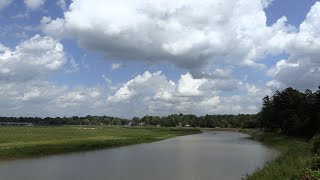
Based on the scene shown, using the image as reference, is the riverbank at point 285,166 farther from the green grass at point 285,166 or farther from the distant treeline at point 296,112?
the distant treeline at point 296,112

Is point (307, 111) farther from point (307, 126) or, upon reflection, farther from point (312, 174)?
point (312, 174)

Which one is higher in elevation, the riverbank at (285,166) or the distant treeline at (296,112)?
the distant treeline at (296,112)

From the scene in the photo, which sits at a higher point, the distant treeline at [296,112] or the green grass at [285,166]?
the distant treeline at [296,112]

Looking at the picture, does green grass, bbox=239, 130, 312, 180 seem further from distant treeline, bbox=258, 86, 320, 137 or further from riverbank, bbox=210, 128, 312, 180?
distant treeline, bbox=258, 86, 320, 137

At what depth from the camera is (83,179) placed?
39188 mm

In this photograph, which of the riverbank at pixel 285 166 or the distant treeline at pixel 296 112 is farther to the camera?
the distant treeline at pixel 296 112

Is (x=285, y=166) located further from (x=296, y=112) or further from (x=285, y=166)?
(x=296, y=112)

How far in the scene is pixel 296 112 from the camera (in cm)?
10481

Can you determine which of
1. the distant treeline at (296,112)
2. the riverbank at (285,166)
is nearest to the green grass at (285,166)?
the riverbank at (285,166)

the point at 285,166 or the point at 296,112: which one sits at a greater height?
the point at 296,112

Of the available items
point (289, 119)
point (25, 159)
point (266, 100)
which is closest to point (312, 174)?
point (25, 159)

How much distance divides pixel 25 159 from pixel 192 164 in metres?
24.0

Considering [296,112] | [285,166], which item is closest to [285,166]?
Result: [285,166]

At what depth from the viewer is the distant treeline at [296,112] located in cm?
8862
